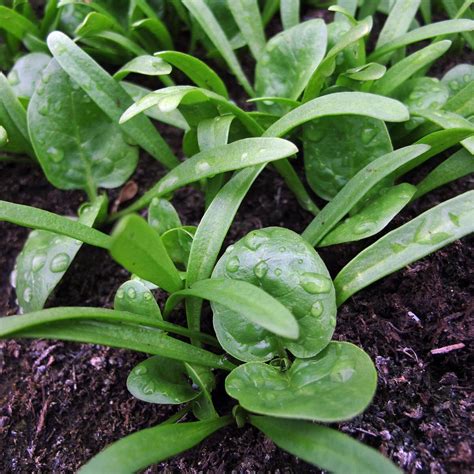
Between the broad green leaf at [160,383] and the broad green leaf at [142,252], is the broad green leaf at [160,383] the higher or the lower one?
the lower one

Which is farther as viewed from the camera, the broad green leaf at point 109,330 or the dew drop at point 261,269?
the dew drop at point 261,269

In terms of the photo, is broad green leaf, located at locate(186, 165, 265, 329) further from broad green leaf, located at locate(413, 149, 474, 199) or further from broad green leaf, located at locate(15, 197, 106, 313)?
broad green leaf, located at locate(413, 149, 474, 199)

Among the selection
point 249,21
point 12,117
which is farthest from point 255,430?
point 249,21

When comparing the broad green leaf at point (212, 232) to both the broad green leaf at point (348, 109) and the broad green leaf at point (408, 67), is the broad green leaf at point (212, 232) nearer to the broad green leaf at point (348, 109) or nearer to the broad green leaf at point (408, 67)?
the broad green leaf at point (348, 109)

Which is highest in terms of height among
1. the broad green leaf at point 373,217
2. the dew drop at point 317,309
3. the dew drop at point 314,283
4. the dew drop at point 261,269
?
the dew drop at point 261,269

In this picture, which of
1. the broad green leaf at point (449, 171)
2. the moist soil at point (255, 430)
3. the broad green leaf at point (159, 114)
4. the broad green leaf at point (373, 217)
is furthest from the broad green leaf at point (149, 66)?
the broad green leaf at point (449, 171)

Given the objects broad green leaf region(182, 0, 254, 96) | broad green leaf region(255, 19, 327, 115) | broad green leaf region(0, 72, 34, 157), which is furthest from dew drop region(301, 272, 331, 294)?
broad green leaf region(0, 72, 34, 157)
